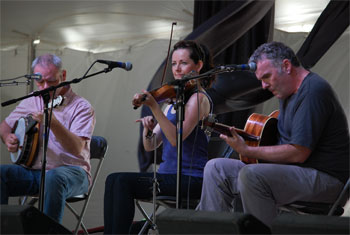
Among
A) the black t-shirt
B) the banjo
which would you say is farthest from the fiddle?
the banjo

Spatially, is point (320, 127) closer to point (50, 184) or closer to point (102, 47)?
point (50, 184)

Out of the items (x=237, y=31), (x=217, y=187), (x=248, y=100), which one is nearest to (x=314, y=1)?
(x=237, y=31)

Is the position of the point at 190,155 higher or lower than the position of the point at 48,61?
lower

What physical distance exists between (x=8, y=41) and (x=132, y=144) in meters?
1.33

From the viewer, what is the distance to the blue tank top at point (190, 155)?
2.84m

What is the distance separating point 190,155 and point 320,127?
2.35 feet

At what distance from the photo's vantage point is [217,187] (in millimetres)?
2576

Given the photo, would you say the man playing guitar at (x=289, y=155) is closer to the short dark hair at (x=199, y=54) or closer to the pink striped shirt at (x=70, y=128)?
the short dark hair at (x=199, y=54)

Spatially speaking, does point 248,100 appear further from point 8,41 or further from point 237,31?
point 8,41

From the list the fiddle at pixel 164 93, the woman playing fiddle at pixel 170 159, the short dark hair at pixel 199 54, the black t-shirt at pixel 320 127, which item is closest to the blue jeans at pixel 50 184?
the woman playing fiddle at pixel 170 159

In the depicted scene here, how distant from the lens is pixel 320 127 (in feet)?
7.96

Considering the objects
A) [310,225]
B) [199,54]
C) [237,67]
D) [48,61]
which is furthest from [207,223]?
[48,61]

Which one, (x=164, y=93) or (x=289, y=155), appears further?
(x=164, y=93)

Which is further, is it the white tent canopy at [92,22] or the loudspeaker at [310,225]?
the white tent canopy at [92,22]
